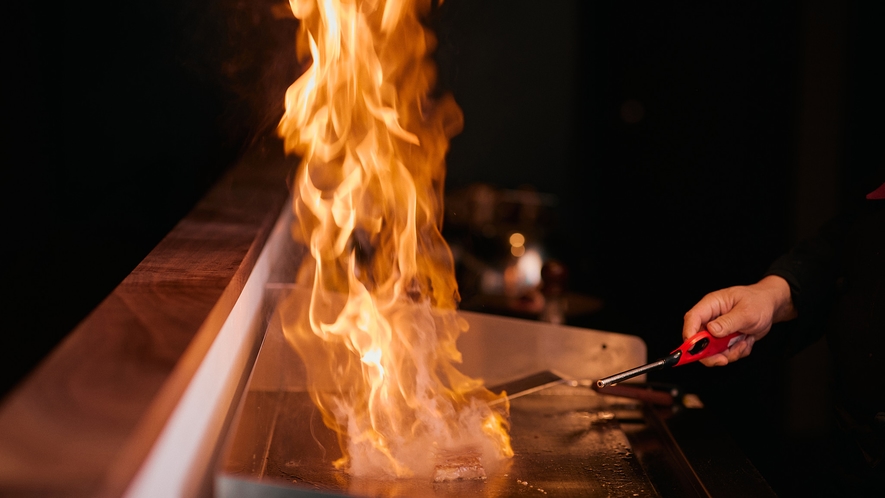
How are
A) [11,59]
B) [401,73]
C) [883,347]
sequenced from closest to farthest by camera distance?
[883,347]
[401,73]
[11,59]

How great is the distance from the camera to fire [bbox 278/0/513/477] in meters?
1.53

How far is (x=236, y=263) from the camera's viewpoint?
1.35 m

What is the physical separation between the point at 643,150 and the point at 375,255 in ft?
10.2

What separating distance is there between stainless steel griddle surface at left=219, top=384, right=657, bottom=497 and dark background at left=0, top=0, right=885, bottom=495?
1.24m

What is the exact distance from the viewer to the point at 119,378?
0.83 m

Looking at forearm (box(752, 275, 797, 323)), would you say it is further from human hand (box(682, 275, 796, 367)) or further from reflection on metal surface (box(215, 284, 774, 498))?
reflection on metal surface (box(215, 284, 774, 498))

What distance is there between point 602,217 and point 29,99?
3751 mm

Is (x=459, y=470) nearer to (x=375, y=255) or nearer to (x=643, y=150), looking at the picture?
(x=375, y=255)

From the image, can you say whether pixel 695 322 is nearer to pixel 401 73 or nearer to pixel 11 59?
pixel 401 73

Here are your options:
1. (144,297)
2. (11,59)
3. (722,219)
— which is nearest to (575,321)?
(722,219)

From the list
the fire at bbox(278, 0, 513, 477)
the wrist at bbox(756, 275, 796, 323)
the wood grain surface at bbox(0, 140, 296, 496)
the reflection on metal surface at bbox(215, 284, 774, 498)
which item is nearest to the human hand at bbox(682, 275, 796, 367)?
the wrist at bbox(756, 275, 796, 323)

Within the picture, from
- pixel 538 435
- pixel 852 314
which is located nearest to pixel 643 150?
pixel 852 314

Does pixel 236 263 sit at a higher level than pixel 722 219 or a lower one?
higher

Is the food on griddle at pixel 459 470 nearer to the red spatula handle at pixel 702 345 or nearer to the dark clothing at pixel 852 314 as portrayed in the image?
the red spatula handle at pixel 702 345
